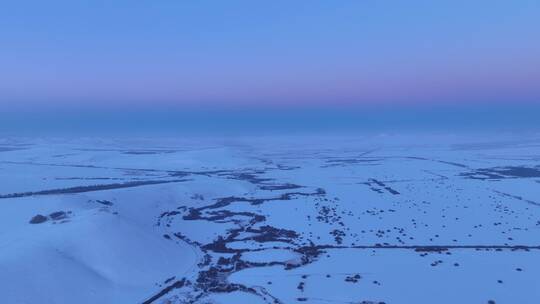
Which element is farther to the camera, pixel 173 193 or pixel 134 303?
pixel 173 193

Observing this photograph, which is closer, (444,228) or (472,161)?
(444,228)

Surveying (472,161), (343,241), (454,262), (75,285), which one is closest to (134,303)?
(75,285)

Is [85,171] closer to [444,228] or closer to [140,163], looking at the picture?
[140,163]

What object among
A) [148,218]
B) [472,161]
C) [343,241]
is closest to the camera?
[343,241]

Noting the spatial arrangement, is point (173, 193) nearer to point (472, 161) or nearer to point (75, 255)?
point (75, 255)

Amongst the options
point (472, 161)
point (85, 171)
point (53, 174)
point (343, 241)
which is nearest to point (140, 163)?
point (85, 171)

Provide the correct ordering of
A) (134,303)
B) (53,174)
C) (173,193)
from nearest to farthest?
(134,303)
(173,193)
(53,174)
